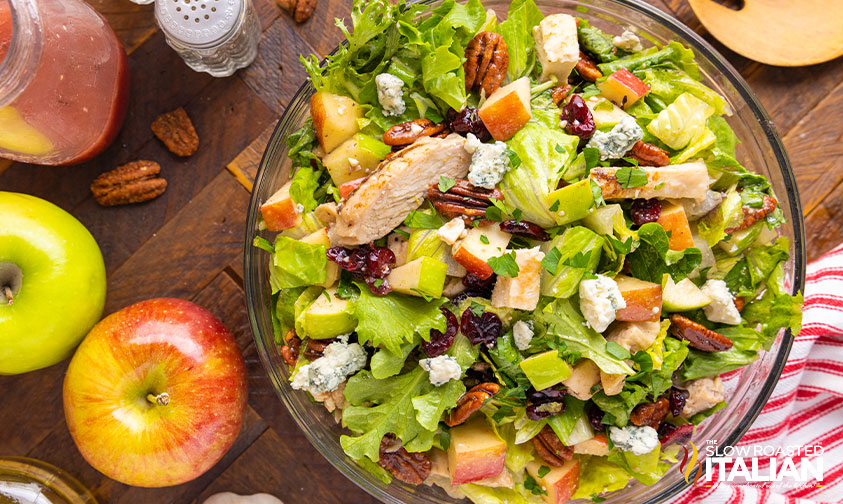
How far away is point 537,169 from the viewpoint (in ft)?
5.57

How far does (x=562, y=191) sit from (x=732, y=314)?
70cm

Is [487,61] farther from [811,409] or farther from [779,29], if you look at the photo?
[811,409]

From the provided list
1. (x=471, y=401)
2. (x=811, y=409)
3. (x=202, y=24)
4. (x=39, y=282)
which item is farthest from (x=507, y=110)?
(x=811, y=409)

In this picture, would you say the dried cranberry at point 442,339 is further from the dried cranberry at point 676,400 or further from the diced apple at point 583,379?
the dried cranberry at point 676,400

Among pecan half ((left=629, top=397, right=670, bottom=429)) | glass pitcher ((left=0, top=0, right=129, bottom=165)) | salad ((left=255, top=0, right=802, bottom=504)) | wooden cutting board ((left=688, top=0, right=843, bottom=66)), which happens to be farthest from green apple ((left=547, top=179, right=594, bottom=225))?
glass pitcher ((left=0, top=0, right=129, bottom=165))

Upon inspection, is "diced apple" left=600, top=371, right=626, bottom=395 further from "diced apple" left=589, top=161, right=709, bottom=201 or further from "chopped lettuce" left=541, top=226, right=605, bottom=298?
"diced apple" left=589, top=161, right=709, bottom=201

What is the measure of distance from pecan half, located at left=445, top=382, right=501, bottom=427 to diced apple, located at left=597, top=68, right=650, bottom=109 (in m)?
0.92

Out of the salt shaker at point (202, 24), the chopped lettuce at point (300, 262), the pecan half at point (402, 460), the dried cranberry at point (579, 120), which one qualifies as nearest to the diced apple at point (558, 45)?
the dried cranberry at point (579, 120)

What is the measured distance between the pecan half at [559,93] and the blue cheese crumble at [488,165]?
0.26 m

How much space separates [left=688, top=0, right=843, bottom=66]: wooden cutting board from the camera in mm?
2225

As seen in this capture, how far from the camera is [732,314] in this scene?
185cm

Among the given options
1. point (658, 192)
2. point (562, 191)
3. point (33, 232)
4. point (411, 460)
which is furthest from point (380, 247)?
point (33, 232)

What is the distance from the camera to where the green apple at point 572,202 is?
1627mm

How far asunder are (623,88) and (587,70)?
0.14m
